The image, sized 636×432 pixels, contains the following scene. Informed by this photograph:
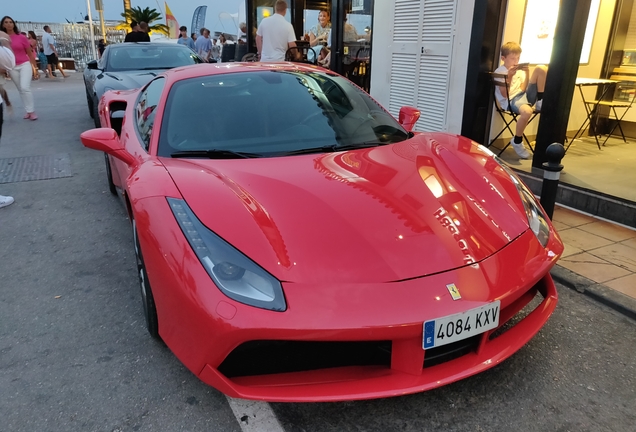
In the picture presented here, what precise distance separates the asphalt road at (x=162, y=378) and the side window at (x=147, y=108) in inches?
36.7

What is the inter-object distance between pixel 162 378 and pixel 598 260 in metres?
2.91

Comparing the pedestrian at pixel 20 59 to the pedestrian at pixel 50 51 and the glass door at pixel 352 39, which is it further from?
the pedestrian at pixel 50 51

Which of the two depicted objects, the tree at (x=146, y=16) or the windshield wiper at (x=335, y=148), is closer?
the windshield wiper at (x=335, y=148)

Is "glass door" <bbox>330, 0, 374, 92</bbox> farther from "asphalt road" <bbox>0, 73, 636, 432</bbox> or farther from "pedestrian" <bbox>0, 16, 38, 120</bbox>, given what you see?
"asphalt road" <bbox>0, 73, 636, 432</bbox>

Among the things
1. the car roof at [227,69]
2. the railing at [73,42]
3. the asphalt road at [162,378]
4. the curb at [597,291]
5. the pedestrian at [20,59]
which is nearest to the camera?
the asphalt road at [162,378]

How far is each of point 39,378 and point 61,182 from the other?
3.61 meters

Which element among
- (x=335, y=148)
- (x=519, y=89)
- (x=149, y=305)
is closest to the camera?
(x=149, y=305)

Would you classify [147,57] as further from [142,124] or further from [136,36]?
[142,124]

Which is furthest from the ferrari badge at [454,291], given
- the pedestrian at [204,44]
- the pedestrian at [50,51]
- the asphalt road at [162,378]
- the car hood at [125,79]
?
the pedestrian at [50,51]

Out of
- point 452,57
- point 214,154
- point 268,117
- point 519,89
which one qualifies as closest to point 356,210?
point 214,154

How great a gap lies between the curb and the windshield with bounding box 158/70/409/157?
1364 millimetres

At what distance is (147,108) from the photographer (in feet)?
10.5

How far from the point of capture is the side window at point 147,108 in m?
2.87

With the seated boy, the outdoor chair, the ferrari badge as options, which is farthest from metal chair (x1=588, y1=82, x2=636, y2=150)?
the ferrari badge
